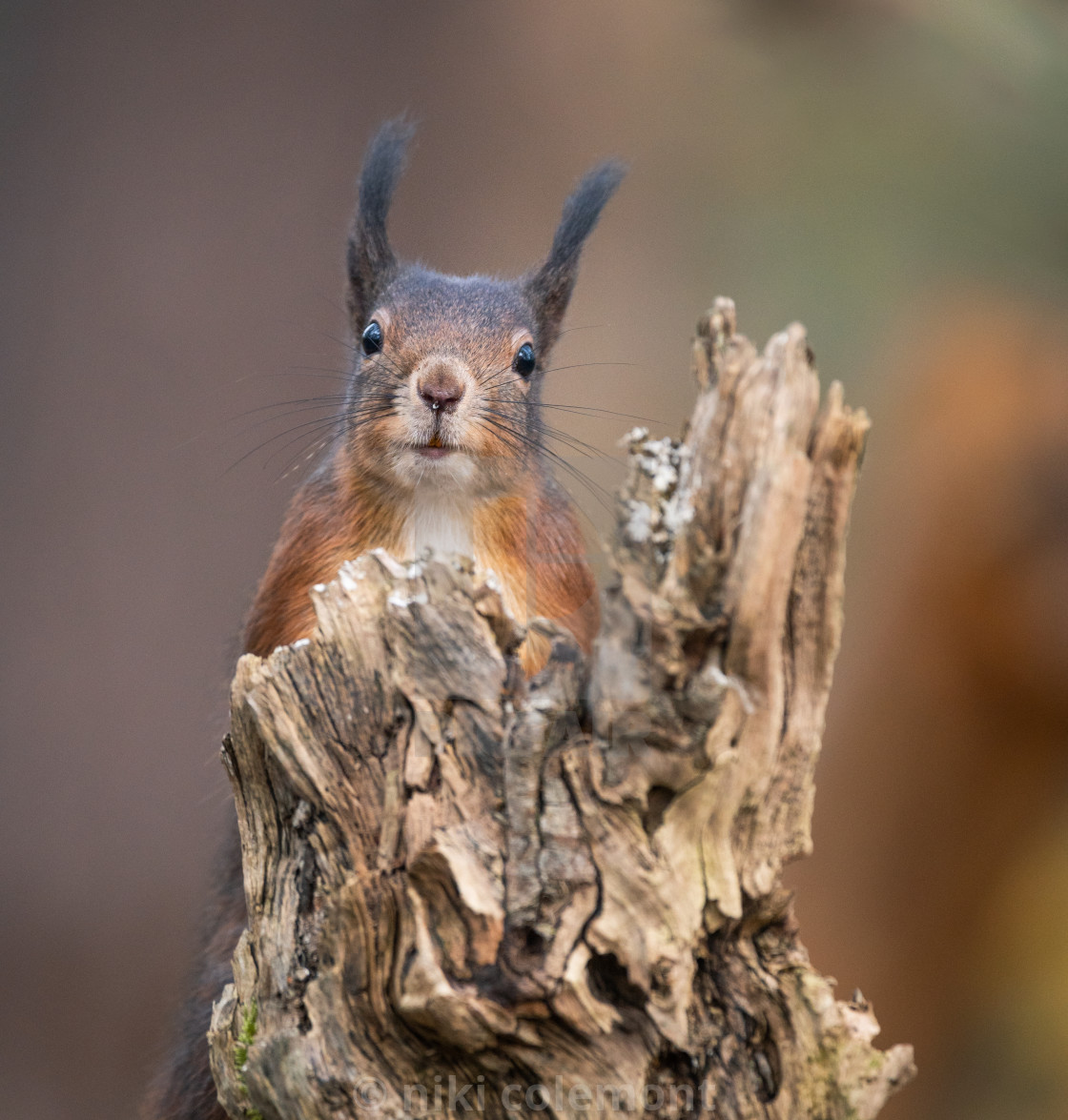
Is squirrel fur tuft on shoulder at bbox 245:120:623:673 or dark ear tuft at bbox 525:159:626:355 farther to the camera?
dark ear tuft at bbox 525:159:626:355

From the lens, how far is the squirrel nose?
1.57 metres

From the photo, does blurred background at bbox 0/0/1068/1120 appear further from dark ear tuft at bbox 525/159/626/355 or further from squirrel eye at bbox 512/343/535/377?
squirrel eye at bbox 512/343/535/377

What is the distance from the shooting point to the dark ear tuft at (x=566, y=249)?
186 centimetres

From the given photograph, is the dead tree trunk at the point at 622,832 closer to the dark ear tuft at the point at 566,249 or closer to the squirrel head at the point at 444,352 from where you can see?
the squirrel head at the point at 444,352

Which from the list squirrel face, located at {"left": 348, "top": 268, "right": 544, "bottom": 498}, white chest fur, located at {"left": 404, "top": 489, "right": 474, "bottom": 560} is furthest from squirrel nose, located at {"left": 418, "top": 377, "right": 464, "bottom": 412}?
white chest fur, located at {"left": 404, "top": 489, "right": 474, "bottom": 560}

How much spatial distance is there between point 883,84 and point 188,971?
7.96 ft

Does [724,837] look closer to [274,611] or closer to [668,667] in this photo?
[668,667]

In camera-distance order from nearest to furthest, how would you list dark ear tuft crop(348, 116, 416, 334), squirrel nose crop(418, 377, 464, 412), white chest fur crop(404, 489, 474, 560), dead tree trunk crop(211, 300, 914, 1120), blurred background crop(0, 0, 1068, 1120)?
1. dead tree trunk crop(211, 300, 914, 1120)
2. squirrel nose crop(418, 377, 464, 412)
3. white chest fur crop(404, 489, 474, 560)
4. dark ear tuft crop(348, 116, 416, 334)
5. blurred background crop(0, 0, 1068, 1120)

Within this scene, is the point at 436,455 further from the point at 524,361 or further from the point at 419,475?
the point at 524,361

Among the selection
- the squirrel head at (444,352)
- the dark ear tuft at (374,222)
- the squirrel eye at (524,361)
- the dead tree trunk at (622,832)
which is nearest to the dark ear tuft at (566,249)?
the squirrel head at (444,352)

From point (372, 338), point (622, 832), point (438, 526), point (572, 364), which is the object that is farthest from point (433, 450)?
point (572, 364)

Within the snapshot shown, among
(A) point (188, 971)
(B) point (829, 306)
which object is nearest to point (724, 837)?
(A) point (188, 971)

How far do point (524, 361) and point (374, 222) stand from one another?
35cm

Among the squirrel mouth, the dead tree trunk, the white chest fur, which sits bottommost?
the dead tree trunk
